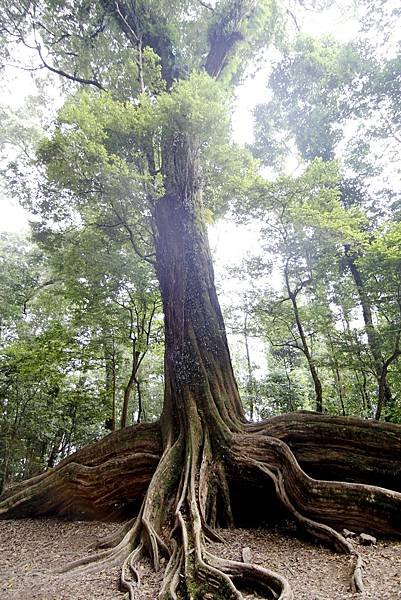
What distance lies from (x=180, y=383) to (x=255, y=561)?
7.56 ft

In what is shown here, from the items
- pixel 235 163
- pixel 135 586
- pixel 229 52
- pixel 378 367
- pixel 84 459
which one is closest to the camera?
pixel 135 586

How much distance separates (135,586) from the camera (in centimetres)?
267

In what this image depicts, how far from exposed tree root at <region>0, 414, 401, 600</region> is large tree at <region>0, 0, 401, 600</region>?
1cm

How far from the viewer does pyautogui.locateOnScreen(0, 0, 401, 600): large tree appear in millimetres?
3268

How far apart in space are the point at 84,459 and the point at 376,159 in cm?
960

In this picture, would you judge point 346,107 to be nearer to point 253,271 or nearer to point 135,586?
point 253,271

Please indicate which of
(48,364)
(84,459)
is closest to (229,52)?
(48,364)

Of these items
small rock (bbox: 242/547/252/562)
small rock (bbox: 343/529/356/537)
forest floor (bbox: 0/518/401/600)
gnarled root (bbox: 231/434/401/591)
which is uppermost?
gnarled root (bbox: 231/434/401/591)

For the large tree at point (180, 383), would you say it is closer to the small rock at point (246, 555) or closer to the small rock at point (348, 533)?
the small rock at point (348, 533)

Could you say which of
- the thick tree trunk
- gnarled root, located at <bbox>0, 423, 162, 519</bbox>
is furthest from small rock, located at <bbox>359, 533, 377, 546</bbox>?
gnarled root, located at <bbox>0, 423, 162, 519</bbox>

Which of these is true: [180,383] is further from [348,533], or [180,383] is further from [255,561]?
[348,533]

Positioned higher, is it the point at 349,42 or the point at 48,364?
the point at 349,42

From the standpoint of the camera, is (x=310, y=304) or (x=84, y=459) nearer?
(x=84, y=459)

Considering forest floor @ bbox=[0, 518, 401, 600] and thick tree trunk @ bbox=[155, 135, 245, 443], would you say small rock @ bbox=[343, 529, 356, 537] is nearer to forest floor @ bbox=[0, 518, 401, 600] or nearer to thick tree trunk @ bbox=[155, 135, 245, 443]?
forest floor @ bbox=[0, 518, 401, 600]
